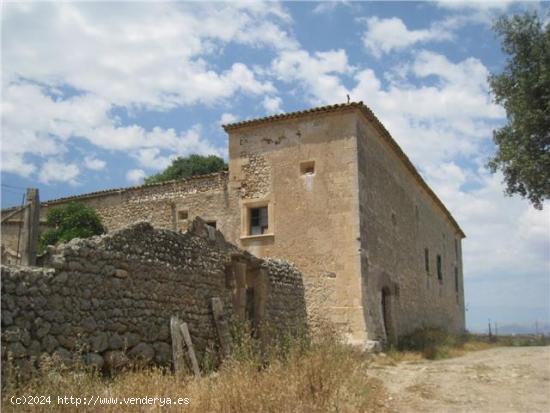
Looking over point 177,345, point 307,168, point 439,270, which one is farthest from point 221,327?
point 439,270

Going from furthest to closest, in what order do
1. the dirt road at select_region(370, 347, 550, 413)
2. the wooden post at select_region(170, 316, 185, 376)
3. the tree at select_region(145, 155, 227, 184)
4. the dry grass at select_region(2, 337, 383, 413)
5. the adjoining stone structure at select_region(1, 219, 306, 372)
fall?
1. the tree at select_region(145, 155, 227, 184)
2. the wooden post at select_region(170, 316, 185, 376)
3. the dirt road at select_region(370, 347, 550, 413)
4. the adjoining stone structure at select_region(1, 219, 306, 372)
5. the dry grass at select_region(2, 337, 383, 413)

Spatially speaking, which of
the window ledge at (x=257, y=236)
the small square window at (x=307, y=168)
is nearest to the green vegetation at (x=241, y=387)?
the window ledge at (x=257, y=236)

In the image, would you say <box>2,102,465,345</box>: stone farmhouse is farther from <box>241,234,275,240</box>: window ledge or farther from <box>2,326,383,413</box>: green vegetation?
<box>2,326,383,413</box>: green vegetation

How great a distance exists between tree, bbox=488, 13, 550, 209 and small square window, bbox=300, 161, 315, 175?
193 inches

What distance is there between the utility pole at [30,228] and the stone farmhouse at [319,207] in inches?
267

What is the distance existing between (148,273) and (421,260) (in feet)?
49.3

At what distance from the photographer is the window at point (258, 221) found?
15.9 m

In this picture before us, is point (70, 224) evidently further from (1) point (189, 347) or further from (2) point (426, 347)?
(2) point (426, 347)

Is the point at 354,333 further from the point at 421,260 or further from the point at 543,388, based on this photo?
the point at 421,260

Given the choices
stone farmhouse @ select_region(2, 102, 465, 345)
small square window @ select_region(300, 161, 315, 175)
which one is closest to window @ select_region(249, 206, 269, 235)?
stone farmhouse @ select_region(2, 102, 465, 345)

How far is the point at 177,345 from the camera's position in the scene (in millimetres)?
8602

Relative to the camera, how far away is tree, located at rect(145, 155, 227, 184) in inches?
1216

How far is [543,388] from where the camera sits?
9422 millimetres

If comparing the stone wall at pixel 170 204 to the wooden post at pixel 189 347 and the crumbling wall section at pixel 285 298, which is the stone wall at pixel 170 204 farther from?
the wooden post at pixel 189 347
